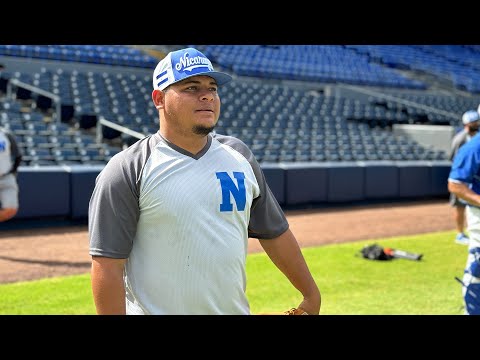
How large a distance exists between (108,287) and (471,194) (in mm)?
3150

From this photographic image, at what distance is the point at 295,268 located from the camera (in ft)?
8.57

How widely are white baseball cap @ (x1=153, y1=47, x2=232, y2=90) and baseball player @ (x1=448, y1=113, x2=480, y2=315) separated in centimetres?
275

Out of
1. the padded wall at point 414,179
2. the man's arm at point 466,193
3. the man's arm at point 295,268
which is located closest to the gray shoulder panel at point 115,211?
the man's arm at point 295,268

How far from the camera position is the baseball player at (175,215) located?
2.20 meters

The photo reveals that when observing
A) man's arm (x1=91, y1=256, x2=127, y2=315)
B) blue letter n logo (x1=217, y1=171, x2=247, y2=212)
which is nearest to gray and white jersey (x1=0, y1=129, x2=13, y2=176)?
man's arm (x1=91, y1=256, x2=127, y2=315)

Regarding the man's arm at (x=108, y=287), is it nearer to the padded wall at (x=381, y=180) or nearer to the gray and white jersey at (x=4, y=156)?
the gray and white jersey at (x=4, y=156)

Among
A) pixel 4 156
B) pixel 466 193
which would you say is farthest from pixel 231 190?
pixel 466 193

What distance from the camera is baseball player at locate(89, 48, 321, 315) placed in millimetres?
2201

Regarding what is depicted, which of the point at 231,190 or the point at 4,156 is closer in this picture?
the point at 231,190

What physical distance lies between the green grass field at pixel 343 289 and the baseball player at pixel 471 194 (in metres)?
1.45

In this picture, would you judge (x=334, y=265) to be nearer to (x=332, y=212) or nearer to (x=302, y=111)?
(x=332, y=212)

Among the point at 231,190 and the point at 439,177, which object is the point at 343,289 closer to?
the point at 231,190
